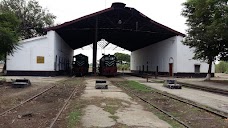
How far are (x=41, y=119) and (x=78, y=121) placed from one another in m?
1.40

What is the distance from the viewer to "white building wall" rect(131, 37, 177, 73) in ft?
153

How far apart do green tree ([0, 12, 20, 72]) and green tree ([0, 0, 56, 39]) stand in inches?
1108

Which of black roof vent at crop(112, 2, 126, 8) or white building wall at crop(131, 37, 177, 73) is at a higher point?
black roof vent at crop(112, 2, 126, 8)

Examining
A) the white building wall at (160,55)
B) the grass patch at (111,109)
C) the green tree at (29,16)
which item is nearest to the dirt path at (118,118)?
the grass patch at (111,109)

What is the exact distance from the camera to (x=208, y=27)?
28.5 m

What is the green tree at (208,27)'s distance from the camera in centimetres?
2741

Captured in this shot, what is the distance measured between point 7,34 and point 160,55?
31.4 metres

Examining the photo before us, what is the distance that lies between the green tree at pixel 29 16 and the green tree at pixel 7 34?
92.4 ft

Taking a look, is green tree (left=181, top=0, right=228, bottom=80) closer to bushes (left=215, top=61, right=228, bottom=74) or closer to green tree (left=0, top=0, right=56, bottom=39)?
green tree (left=0, top=0, right=56, bottom=39)

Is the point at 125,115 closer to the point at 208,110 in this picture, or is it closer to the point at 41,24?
the point at 208,110

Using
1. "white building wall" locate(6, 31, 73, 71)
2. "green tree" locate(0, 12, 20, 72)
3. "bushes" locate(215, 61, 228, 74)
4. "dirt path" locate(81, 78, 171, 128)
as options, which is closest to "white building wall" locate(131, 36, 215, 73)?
"white building wall" locate(6, 31, 73, 71)

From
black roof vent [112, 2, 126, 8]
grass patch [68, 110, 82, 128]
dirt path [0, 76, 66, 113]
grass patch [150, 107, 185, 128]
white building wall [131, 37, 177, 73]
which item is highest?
black roof vent [112, 2, 126, 8]

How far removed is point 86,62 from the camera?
164 feet

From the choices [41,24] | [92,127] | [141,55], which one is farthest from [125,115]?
[141,55]
